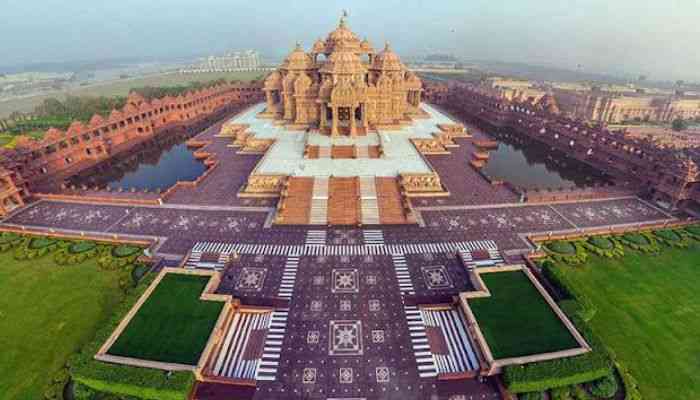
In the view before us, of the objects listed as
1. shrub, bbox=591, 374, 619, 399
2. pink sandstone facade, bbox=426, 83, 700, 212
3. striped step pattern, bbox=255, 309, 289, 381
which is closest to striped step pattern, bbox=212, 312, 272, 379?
striped step pattern, bbox=255, 309, 289, 381

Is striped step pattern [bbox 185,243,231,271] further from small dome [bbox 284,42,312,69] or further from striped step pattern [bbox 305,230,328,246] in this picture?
small dome [bbox 284,42,312,69]

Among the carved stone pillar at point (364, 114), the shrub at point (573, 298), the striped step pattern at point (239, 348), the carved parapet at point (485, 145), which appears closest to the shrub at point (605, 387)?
the shrub at point (573, 298)

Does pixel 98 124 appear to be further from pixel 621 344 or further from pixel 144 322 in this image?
pixel 621 344

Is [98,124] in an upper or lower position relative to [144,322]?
upper

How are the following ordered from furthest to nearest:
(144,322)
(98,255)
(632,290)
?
(98,255) < (632,290) < (144,322)

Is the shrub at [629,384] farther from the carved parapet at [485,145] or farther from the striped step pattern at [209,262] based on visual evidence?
the carved parapet at [485,145]

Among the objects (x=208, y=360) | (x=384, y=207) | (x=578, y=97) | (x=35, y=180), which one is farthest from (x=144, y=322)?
(x=578, y=97)

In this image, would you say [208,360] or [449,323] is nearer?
[208,360]
